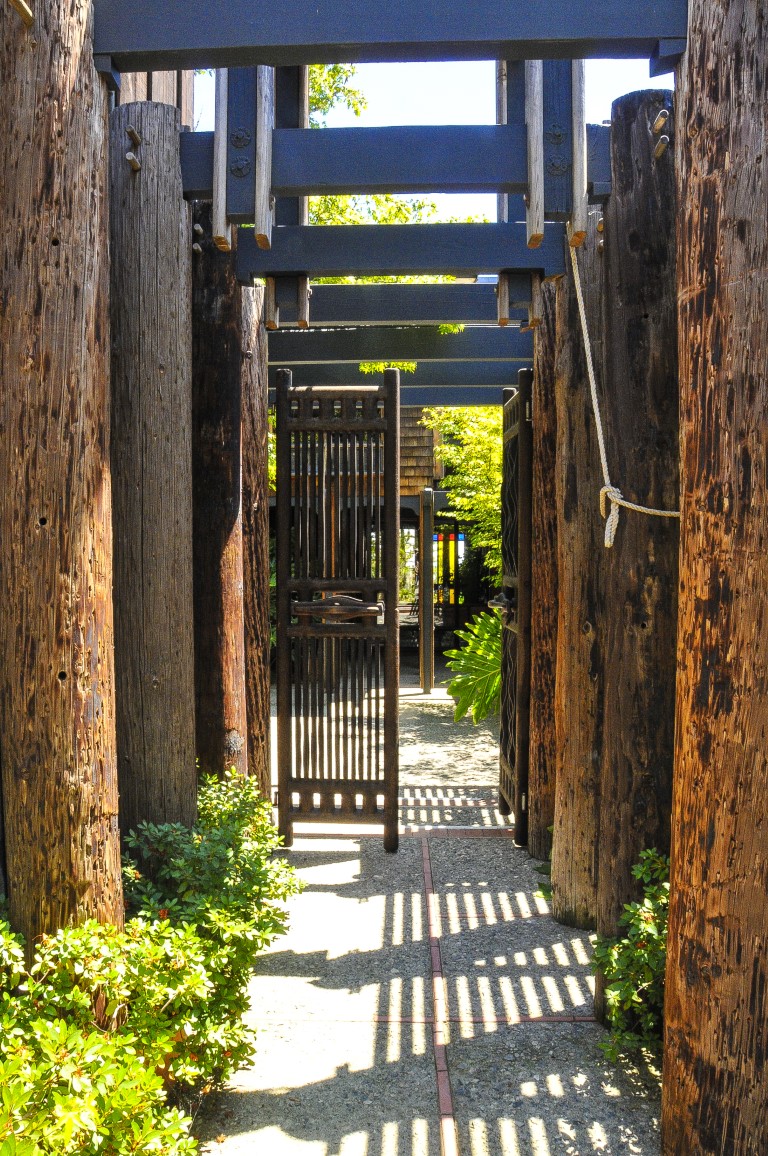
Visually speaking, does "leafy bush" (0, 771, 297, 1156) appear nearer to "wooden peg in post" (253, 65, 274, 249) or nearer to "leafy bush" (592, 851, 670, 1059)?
"leafy bush" (592, 851, 670, 1059)

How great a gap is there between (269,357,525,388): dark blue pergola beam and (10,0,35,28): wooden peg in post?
574 cm

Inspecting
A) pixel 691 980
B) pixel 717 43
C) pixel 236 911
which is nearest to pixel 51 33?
pixel 717 43

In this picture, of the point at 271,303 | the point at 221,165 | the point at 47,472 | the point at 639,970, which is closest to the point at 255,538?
the point at 271,303

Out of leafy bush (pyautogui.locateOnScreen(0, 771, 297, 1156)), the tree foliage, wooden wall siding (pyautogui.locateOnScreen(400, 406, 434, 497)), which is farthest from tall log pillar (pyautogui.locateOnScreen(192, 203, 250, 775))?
wooden wall siding (pyautogui.locateOnScreen(400, 406, 434, 497))

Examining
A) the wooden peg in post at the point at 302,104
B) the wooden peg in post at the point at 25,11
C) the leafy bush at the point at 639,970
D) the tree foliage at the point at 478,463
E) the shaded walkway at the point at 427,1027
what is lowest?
the shaded walkway at the point at 427,1027

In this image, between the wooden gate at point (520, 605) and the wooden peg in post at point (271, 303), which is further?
the wooden gate at point (520, 605)

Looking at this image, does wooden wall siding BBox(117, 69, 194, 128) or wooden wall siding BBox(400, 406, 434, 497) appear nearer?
wooden wall siding BBox(117, 69, 194, 128)

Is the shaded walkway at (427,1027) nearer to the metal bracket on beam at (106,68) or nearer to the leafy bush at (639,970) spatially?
the leafy bush at (639,970)

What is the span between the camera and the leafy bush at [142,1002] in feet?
7.98

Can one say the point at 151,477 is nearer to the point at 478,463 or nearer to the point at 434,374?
the point at 434,374

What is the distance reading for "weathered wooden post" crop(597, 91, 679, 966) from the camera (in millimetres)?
3875

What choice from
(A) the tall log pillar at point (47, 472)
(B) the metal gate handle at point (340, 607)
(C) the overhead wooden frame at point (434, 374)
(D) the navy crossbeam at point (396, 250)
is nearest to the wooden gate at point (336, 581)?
(B) the metal gate handle at point (340, 607)

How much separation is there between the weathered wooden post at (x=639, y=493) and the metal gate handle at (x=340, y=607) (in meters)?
2.65

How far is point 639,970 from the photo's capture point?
3578 mm
